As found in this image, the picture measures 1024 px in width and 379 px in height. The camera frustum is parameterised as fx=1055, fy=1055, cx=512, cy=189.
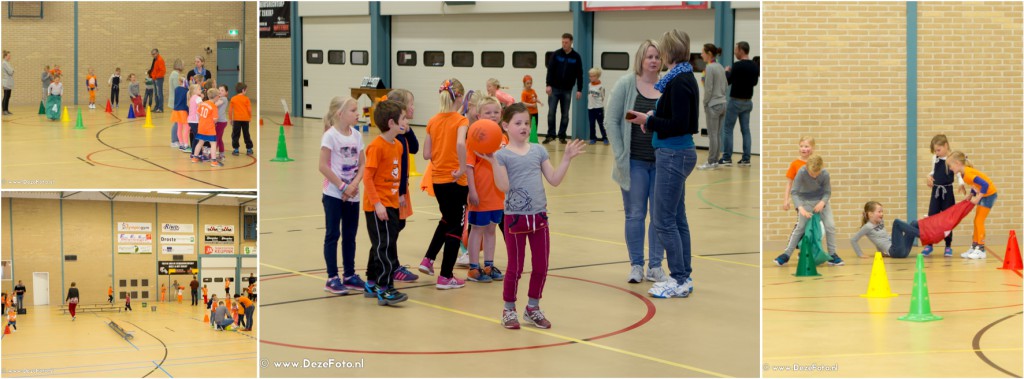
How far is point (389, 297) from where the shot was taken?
6.64 metres

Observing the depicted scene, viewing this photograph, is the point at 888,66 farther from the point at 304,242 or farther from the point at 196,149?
the point at 196,149

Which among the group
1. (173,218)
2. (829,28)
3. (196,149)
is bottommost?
(173,218)

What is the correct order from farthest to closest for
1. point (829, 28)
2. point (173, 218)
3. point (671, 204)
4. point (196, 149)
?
point (173, 218) < point (196, 149) < point (829, 28) < point (671, 204)

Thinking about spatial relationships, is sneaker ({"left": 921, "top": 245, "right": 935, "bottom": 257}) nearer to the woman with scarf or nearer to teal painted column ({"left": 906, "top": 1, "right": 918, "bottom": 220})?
teal painted column ({"left": 906, "top": 1, "right": 918, "bottom": 220})

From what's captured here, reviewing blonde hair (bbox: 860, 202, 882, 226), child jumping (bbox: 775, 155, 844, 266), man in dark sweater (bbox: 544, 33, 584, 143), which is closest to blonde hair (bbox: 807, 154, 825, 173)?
child jumping (bbox: 775, 155, 844, 266)

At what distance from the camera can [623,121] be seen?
7.12m

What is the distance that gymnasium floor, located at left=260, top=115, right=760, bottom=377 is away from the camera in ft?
17.3

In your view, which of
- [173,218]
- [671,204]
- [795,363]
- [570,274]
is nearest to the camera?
[795,363]

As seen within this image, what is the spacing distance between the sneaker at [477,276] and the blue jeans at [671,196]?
131 cm

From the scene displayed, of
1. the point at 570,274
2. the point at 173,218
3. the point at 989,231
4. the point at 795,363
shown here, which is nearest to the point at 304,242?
the point at 570,274

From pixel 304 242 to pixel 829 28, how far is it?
5483 millimetres

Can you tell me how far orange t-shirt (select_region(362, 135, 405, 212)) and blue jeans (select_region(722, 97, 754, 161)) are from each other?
10.2m

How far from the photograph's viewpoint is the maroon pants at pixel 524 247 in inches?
237

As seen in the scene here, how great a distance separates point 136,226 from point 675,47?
22.4 m
